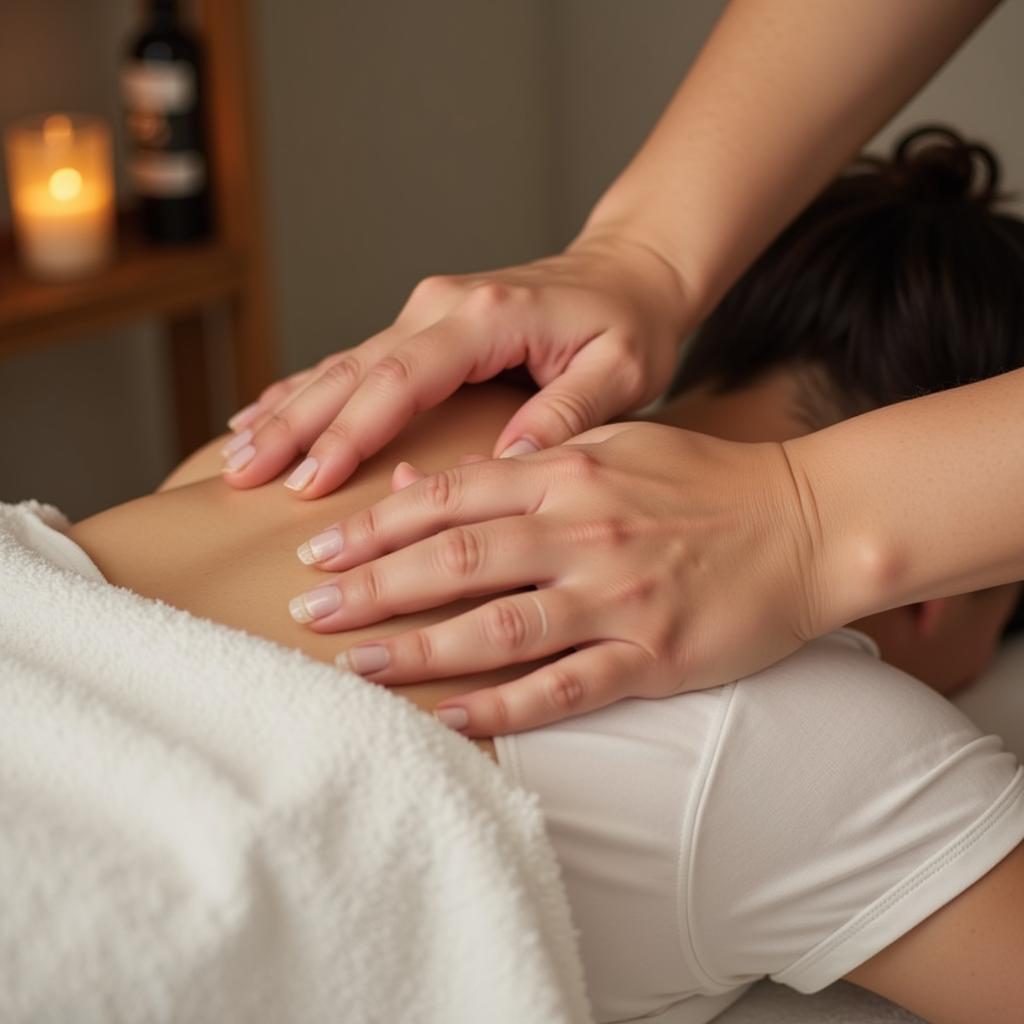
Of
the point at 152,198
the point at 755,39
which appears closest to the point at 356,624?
the point at 755,39

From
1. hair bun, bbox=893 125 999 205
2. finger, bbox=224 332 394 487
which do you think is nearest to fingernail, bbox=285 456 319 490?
finger, bbox=224 332 394 487

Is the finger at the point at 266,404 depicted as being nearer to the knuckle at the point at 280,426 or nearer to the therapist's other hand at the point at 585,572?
the knuckle at the point at 280,426

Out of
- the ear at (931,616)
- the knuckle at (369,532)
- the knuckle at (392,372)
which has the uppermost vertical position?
the knuckle at (392,372)

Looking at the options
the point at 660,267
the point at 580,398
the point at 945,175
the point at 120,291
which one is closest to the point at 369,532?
the point at 580,398

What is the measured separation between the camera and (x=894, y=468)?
0.84 meters

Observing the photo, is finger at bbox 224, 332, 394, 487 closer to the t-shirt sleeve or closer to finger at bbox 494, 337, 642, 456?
finger at bbox 494, 337, 642, 456

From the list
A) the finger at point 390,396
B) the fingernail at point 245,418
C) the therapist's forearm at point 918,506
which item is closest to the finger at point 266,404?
the fingernail at point 245,418

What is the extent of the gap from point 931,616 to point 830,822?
19.1 inches

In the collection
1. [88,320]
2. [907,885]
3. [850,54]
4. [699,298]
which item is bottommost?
[907,885]

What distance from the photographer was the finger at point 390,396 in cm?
95

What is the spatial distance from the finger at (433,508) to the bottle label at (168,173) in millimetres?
1343

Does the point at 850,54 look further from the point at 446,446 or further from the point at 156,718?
the point at 156,718

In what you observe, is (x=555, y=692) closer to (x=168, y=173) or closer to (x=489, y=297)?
(x=489, y=297)

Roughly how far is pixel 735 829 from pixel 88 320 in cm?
143
